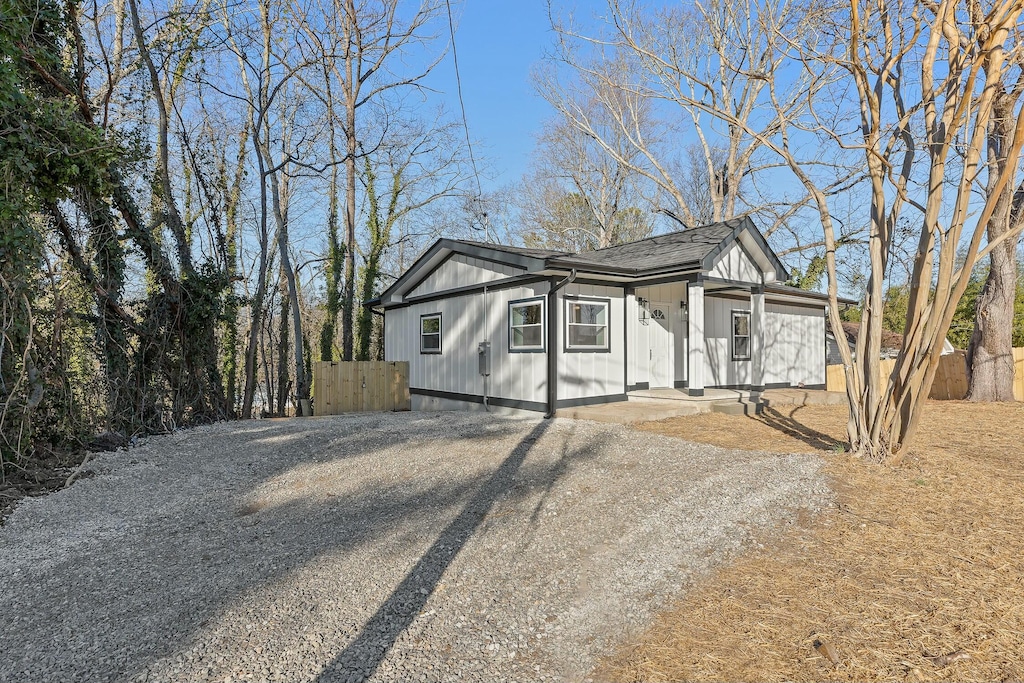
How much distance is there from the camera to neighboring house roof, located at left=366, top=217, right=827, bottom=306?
9078 millimetres

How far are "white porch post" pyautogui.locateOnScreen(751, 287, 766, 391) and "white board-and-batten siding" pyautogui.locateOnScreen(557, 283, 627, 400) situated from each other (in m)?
2.54

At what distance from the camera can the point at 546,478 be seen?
528 cm

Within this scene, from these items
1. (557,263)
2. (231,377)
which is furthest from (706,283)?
(231,377)

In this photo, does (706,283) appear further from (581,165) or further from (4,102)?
(581,165)

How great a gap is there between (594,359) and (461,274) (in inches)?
133

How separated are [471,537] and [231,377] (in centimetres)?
1079

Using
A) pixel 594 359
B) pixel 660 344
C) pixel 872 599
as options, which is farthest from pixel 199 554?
pixel 660 344

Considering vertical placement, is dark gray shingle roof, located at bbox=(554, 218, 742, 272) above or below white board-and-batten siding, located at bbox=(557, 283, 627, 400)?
above

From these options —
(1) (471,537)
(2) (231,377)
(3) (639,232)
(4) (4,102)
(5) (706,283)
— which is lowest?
(1) (471,537)

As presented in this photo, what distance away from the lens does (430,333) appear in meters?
12.3

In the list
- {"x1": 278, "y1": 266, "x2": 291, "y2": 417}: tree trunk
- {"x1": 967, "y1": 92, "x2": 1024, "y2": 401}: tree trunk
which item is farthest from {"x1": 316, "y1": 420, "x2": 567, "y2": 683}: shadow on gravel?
{"x1": 278, "y1": 266, "x2": 291, "y2": 417}: tree trunk

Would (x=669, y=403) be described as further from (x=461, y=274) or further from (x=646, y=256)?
(x=461, y=274)

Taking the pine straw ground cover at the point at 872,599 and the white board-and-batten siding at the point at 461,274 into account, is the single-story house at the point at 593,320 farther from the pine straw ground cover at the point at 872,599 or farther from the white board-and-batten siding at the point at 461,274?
the pine straw ground cover at the point at 872,599

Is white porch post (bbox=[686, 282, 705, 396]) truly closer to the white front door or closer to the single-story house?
the single-story house
